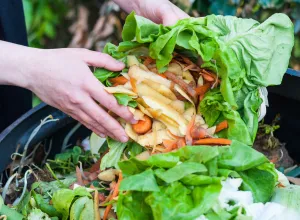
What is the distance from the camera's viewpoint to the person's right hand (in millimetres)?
1350

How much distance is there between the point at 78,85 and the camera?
1348 mm

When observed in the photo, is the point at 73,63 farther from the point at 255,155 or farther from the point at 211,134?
the point at 255,155

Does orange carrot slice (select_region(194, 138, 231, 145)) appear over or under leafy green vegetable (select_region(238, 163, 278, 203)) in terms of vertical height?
over

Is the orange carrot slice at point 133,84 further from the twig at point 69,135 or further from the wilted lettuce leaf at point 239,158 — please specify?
the twig at point 69,135

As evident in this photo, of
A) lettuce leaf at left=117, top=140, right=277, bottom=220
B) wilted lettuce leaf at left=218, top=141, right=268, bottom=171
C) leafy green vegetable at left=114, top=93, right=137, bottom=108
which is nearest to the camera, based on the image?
lettuce leaf at left=117, top=140, right=277, bottom=220

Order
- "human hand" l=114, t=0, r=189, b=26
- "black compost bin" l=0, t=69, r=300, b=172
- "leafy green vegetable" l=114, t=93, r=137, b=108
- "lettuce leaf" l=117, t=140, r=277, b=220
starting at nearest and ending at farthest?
"lettuce leaf" l=117, t=140, r=277, b=220, "leafy green vegetable" l=114, t=93, r=137, b=108, "human hand" l=114, t=0, r=189, b=26, "black compost bin" l=0, t=69, r=300, b=172

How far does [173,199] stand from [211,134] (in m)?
0.31

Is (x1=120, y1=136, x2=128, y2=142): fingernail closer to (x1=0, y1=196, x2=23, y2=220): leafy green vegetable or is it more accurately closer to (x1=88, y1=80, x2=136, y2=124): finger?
(x1=88, y1=80, x2=136, y2=124): finger

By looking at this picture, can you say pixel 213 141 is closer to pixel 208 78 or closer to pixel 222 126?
pixel 222 126

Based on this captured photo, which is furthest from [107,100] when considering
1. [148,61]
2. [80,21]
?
[80,21]

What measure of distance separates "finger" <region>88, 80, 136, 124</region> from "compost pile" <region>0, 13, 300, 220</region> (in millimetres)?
15

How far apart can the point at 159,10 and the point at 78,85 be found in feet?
1.44

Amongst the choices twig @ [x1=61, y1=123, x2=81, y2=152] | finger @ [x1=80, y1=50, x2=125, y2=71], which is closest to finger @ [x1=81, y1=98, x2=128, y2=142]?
finger @ [x1=80, y1=50, x2=125, y2=71]

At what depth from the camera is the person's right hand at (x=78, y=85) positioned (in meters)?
1.35
